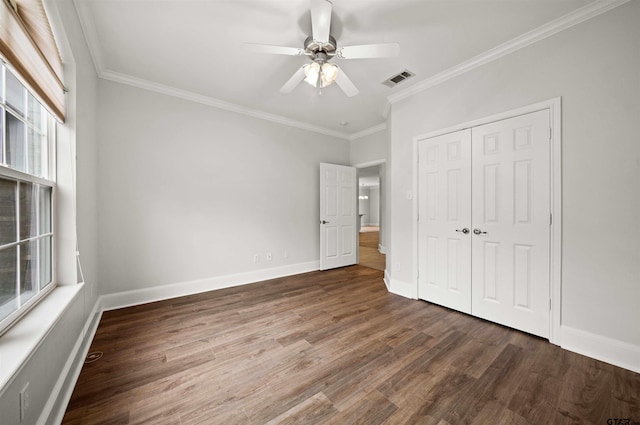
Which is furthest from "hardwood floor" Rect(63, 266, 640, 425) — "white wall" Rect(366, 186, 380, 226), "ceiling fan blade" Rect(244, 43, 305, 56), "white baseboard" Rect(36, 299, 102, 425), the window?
"white wall" Rect(366, 186, 380, 226)

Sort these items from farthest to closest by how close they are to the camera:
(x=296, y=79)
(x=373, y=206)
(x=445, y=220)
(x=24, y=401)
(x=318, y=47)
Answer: (x=373, y=206) → (x=445, y=220) → (x=296, y=79) → (x=318, y=47) → (x=24, y=401)

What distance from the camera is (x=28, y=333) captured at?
3.73 ft

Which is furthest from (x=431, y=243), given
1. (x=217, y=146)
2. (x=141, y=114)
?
(x=141, y=114)

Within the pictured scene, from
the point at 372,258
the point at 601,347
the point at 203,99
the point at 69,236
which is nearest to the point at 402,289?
the point at 601,347

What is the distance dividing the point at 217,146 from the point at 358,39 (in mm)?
2386

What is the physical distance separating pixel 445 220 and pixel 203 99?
3631 mm

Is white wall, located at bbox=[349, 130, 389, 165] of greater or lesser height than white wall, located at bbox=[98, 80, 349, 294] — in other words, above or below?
above

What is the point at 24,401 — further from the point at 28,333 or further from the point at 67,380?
the point at 67,380

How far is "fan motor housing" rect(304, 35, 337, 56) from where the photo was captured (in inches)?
79.1

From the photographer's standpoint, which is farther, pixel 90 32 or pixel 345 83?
pixel 345 83

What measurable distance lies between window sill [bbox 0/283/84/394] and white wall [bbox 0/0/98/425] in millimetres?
17

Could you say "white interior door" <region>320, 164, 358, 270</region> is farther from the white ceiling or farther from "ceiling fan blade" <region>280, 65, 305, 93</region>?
"ceiling fan blade" <region>280, 65, 305, 93</region>

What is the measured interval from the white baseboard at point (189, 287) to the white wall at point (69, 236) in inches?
14.3

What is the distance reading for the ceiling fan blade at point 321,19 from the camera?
162 cm
